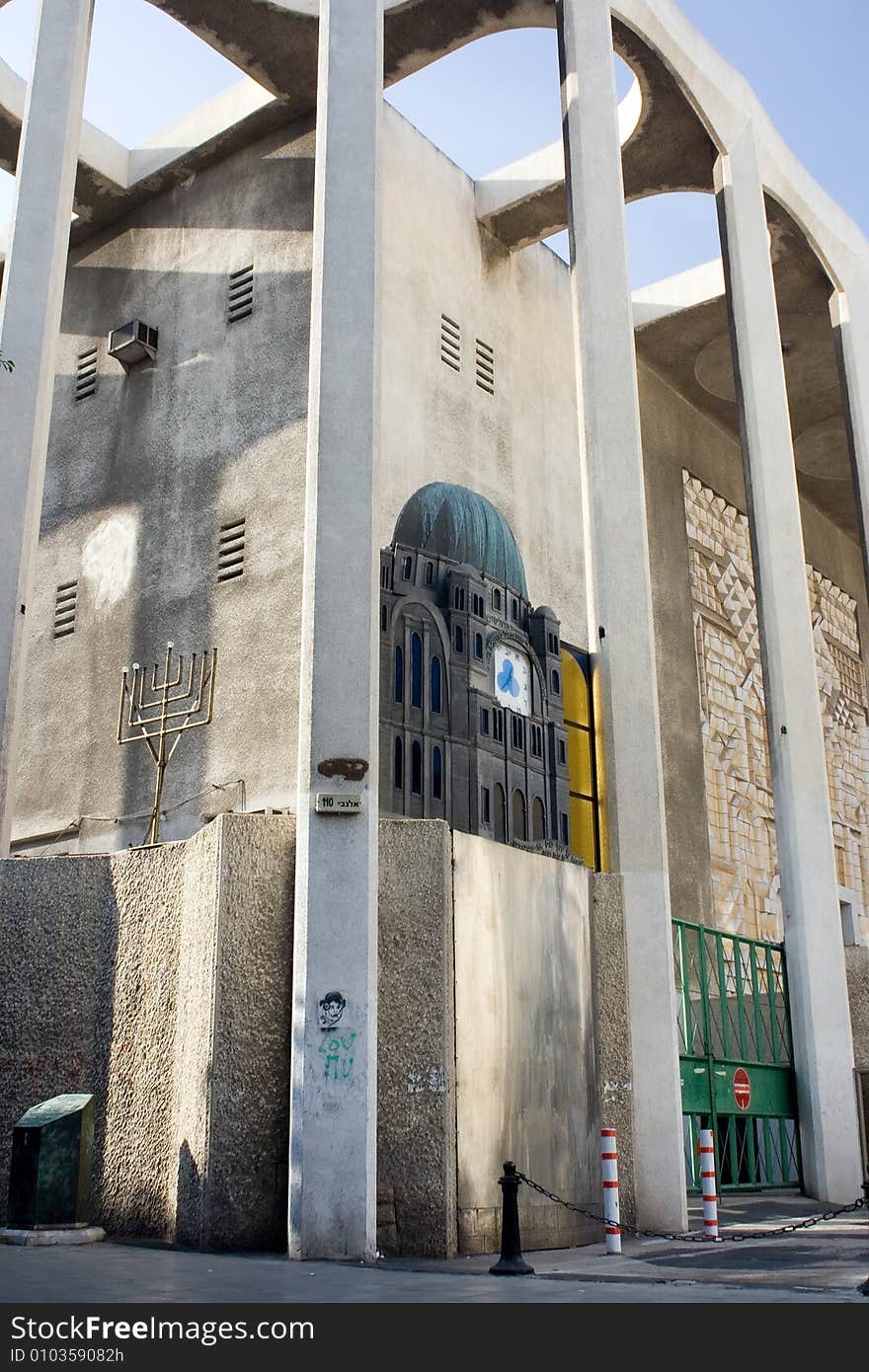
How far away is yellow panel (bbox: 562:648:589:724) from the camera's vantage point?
12.9 meters

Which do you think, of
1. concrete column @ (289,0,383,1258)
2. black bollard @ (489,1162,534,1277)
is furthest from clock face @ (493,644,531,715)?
black bollard @ (489,1162,534,1277)

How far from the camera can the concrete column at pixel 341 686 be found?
28.7 ft

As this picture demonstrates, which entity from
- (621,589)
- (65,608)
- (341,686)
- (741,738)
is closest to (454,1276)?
(341,686)

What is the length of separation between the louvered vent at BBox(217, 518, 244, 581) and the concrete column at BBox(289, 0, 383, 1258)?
16.6ft

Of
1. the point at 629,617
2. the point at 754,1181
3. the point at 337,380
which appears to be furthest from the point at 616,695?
the point at 754,1181

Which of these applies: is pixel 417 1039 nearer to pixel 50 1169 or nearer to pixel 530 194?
pixel 50 1169

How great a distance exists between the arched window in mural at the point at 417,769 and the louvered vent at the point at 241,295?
8161mm

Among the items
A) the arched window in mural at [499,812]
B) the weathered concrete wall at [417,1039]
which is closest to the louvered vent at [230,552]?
the arched window in mural at [499,812]

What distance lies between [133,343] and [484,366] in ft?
15.6

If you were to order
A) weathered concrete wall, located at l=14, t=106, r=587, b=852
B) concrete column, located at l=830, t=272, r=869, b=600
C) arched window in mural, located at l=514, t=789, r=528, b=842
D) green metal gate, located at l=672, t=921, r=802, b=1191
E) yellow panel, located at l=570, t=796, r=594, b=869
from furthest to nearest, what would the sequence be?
concrete column, located at l=830, t=272, r=869, b=600
weathered concrete wall, located at l=14, t=106, r=587, b=852
green metal gate, located at l=672, t=921, r=802, b=1191
yellow panel, located at l=570, t=796, r=594, b=869
arched window in mural, located at l=514, t=789, r=528, b=842

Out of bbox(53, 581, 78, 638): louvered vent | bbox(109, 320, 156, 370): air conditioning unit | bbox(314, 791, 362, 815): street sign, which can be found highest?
bbox(109, 320, 156, 370): air conditioning unit

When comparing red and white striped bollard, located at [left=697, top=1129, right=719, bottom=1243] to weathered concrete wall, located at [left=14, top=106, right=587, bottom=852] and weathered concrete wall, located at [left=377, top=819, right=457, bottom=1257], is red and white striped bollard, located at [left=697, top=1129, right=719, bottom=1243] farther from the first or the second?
weathered concrete wall, located at [left=14, top=106, right=587, bottom=852]

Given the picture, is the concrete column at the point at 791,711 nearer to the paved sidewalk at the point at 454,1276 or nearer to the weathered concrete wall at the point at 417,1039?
the paved sidewalk at the point at 454,1276

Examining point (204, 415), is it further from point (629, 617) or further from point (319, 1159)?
point (319, 1159)
